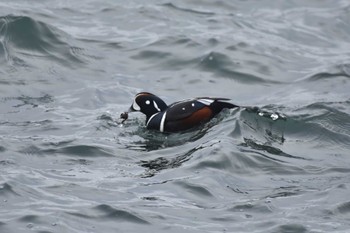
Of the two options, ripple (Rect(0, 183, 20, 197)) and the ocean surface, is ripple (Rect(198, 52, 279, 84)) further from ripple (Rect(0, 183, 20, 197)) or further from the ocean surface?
ripple (Rect(0, 183, 20, 197))

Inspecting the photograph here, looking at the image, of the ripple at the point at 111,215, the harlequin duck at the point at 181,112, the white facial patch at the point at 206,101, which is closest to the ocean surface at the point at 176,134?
the ripple at the point at 111,215

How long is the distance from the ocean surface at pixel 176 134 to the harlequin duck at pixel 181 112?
13 cm

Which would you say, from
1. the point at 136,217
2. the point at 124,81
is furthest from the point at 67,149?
the point at 124,81

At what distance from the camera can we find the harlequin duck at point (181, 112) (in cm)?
1194

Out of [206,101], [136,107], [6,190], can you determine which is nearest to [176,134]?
[206,101]

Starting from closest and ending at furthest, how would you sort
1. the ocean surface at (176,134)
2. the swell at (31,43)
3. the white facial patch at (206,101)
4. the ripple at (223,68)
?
the ocean surface at (176,134) → the white facial patch at (206,101) → the ripple at (223,68) → the swell at (31,43)

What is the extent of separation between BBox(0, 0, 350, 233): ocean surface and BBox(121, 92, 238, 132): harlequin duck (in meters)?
0.13

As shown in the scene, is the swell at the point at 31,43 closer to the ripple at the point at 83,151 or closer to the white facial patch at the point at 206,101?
the white facial patch at the point at 206,101

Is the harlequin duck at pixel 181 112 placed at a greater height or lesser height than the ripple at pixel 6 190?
lesser

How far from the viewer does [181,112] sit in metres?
11.9

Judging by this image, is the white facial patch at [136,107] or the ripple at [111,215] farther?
the white facial patch at [136,107]

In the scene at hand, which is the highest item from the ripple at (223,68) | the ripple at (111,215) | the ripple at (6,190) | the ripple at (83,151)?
the ripple at (111,215)

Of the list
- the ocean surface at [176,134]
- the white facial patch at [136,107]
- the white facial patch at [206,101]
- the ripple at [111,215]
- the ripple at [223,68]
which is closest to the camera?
the ripple at [111,215]

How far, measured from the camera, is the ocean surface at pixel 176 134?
9.05 m
